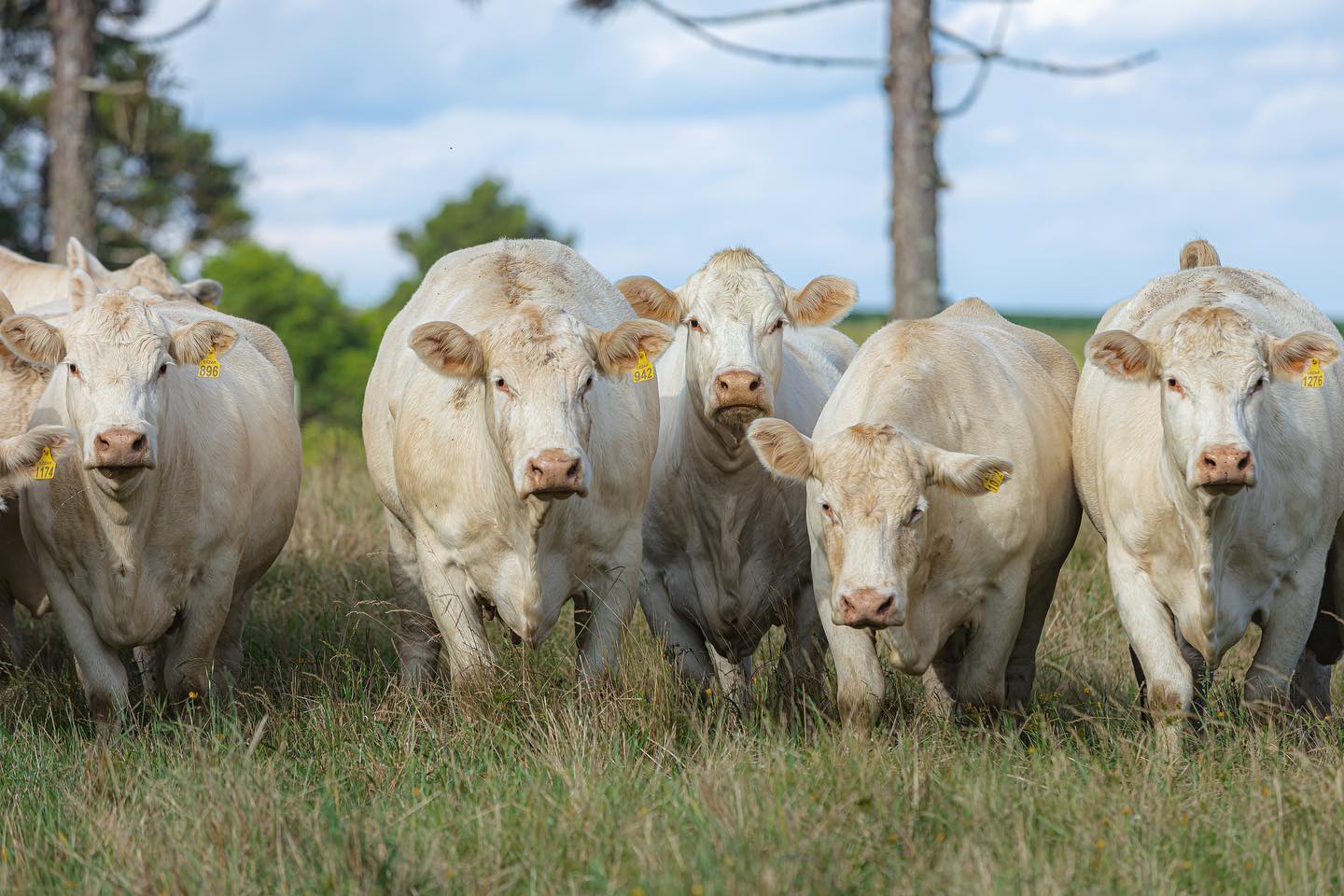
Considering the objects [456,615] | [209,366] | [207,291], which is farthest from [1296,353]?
[207,291]

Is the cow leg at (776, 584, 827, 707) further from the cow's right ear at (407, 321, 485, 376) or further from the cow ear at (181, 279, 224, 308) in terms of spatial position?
the cow ear at (181, 279, 224, 308)

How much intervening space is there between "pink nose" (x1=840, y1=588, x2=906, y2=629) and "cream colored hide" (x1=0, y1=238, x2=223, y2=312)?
6.98 m

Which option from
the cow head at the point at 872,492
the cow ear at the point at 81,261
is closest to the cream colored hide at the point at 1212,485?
the cow head at the point at 872,492

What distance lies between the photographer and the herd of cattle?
5520 mm

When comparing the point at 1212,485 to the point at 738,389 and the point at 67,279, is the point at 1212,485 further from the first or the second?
the point at 67,279

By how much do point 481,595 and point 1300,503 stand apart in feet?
10.7

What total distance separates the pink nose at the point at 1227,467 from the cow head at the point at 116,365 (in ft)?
12.4

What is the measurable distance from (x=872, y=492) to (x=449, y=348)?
1.75 meters

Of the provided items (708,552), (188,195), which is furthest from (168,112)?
(708,552)

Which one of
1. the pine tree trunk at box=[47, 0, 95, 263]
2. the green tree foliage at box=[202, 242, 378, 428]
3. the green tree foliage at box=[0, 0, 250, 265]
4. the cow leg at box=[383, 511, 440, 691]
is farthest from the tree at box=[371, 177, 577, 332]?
Answer: the cow leg at box=[383, 511, 440, 691]

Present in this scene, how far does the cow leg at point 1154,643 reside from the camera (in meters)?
5.68

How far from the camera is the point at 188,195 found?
35469 millimetres

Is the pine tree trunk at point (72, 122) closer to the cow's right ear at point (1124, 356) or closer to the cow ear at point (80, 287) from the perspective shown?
the cow ear at point (80, 287)

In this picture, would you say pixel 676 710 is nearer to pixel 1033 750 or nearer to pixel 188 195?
pixel 1033 750
